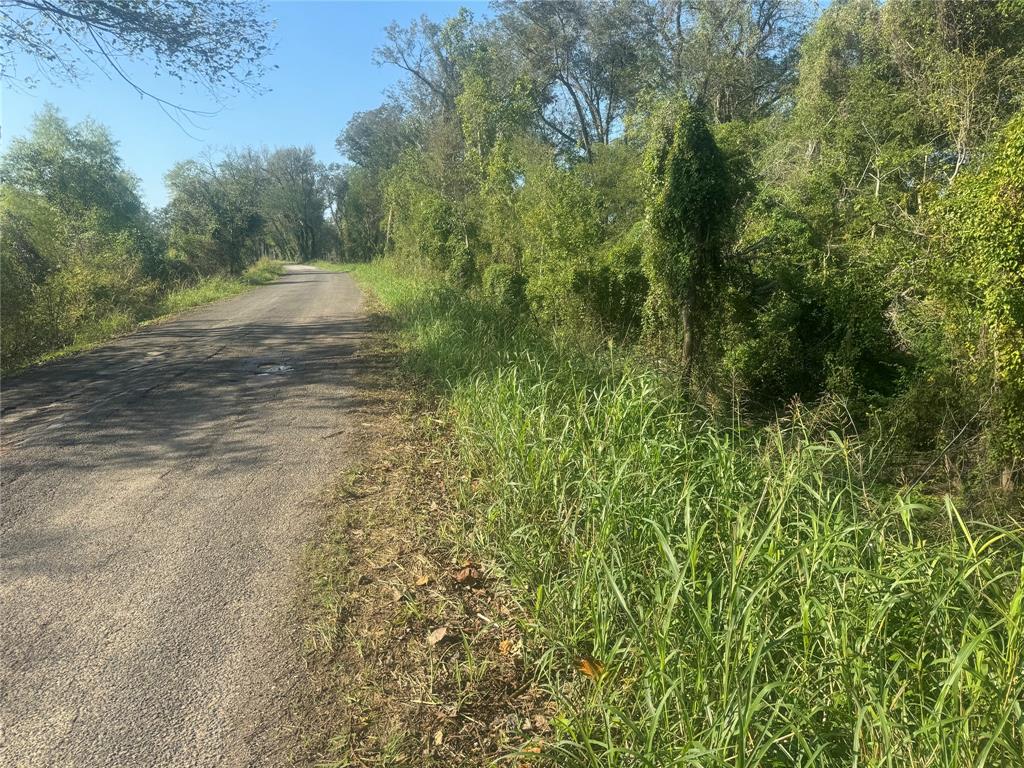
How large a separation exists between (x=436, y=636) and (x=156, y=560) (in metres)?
1.82

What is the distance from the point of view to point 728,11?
1019 inches

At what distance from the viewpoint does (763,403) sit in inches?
445

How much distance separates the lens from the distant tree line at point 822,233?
23.9ft

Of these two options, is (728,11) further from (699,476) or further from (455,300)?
(699,476)

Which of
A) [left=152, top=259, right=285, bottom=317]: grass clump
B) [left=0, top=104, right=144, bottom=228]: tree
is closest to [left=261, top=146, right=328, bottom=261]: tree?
[left=0, top=104, right=144, bottom=228]: tree

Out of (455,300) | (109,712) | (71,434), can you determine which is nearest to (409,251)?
(455,300)

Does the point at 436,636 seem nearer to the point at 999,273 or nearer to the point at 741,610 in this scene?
the point at 741,610

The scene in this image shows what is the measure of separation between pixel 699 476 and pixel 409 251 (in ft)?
74.8

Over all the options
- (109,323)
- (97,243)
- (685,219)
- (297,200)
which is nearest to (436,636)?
(685,219)

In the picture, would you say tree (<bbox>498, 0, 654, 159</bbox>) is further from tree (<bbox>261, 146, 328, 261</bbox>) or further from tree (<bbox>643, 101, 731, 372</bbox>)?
tree (<bbox>261, 146, 328, 261</bbox>)

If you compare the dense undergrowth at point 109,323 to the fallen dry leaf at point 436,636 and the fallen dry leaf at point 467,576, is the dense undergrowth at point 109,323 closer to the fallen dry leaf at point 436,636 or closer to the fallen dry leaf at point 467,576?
the fallen dry leaf at point 467,576

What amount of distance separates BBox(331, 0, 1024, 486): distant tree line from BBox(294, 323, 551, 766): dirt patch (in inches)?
190

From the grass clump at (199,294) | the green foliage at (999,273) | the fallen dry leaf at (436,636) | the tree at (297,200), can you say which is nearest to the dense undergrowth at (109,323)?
the grass clump at (199,294)

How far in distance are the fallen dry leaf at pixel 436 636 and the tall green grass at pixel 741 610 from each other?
1.47ft
